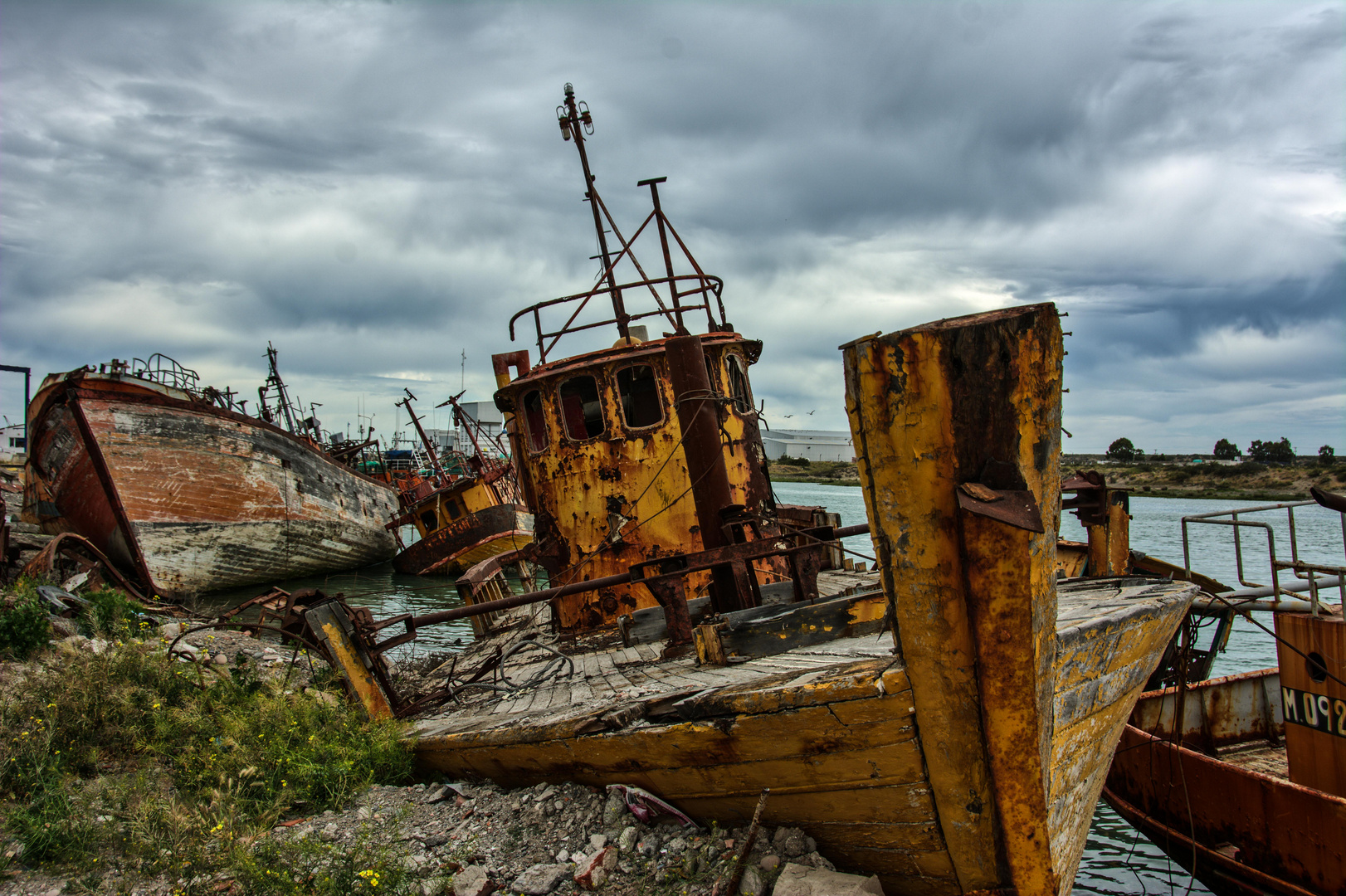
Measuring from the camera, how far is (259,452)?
2002cm

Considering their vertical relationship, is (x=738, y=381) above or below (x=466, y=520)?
above

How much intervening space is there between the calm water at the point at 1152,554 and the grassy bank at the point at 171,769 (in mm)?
1198

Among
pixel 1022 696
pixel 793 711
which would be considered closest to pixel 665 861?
pixel 793 711

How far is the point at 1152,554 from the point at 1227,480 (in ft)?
89.9

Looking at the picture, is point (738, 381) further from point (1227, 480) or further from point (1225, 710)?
point (1227, 480)

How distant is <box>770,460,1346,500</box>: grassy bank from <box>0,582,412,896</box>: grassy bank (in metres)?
28.0

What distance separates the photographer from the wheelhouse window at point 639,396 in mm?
7184

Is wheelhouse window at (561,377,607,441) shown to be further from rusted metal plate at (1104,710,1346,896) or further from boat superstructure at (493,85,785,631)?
rusted metal plate at (1104,710,1346,896)

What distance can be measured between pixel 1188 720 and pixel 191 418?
20787 millimetres

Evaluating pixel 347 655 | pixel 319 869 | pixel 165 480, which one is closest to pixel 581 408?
pixel 347 655

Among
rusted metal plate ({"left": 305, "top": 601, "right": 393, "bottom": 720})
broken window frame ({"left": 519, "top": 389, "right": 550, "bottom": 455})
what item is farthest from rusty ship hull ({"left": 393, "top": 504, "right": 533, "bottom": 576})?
rusted metal plate ({"left": 305, "top": 601, "right": 393, "bottom": 720})

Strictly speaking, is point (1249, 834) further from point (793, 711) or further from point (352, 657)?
point (352, 657)

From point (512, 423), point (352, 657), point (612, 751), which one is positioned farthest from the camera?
point (512, 423)

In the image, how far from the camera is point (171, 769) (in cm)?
524
